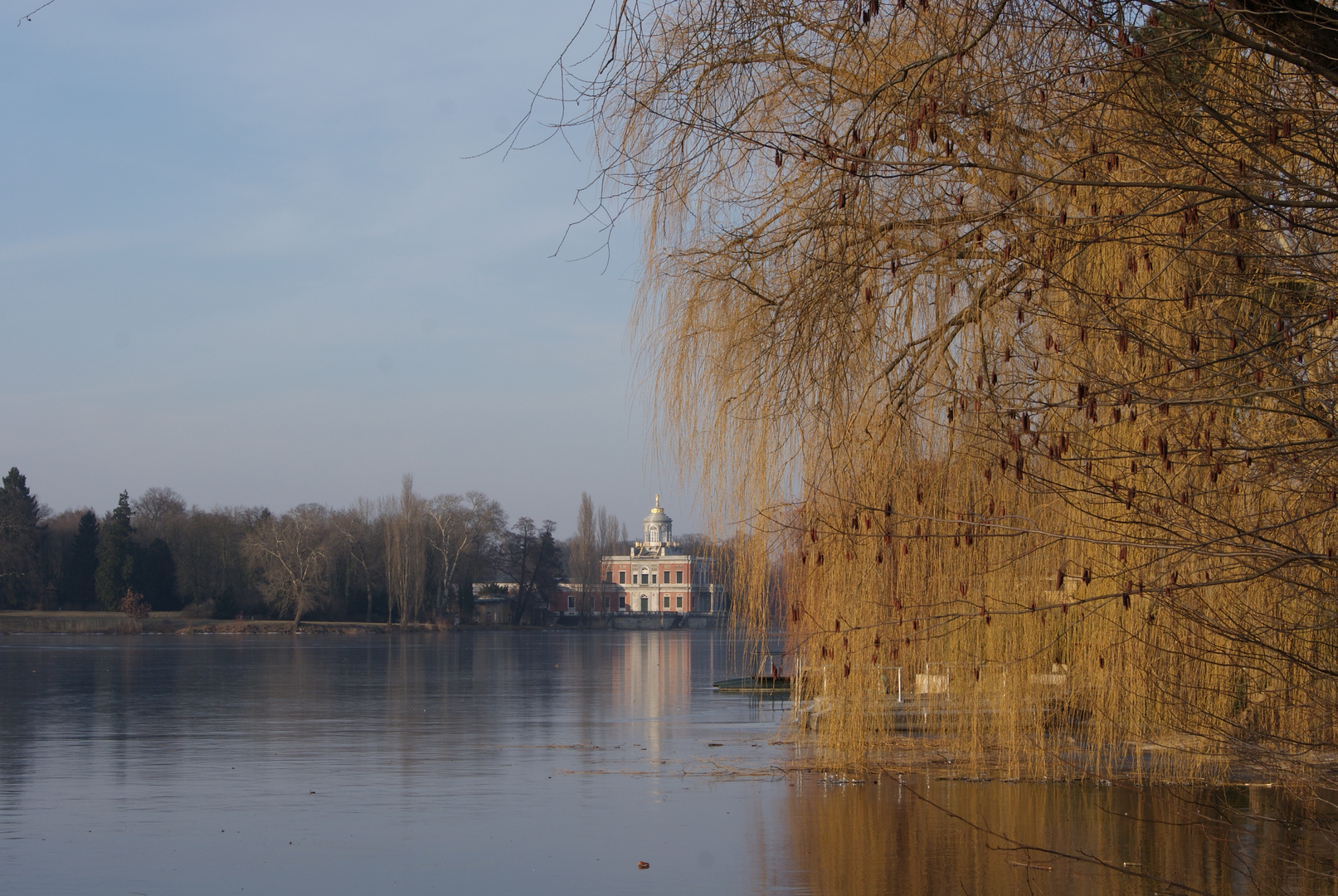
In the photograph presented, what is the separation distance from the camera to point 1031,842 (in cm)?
993

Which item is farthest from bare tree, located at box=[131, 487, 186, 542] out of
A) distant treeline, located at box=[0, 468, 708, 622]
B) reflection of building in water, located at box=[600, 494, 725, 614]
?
reflection of building in water, located at box=[600, 494, 725, 614]

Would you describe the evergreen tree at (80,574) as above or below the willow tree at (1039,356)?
below

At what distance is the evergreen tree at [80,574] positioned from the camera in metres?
A: 94.7

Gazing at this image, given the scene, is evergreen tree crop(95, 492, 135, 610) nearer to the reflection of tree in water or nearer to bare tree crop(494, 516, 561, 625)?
bare tree crop(494, 516, 561, 625)

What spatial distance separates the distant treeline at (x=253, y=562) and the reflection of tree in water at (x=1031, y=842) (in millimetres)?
82225

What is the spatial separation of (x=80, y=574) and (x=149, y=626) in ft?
37.2

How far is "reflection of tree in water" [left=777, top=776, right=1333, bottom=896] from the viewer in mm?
8703

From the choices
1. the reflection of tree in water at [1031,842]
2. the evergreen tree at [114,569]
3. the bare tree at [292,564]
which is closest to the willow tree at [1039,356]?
the reflection of tree in water at [1031,842]

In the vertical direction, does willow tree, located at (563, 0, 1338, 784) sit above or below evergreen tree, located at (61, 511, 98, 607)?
above

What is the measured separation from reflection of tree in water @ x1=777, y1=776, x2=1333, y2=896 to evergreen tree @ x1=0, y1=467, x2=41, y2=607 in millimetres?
91813

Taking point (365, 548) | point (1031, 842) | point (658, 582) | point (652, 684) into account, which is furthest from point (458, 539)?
point (1031, 842)

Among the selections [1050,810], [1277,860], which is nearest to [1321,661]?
[1277,860]

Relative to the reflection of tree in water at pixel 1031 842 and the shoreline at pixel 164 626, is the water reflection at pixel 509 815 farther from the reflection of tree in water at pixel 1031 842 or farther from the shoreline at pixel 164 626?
the shoreline at pixel 164 626

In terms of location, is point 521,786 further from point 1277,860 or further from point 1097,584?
point 1277,860
